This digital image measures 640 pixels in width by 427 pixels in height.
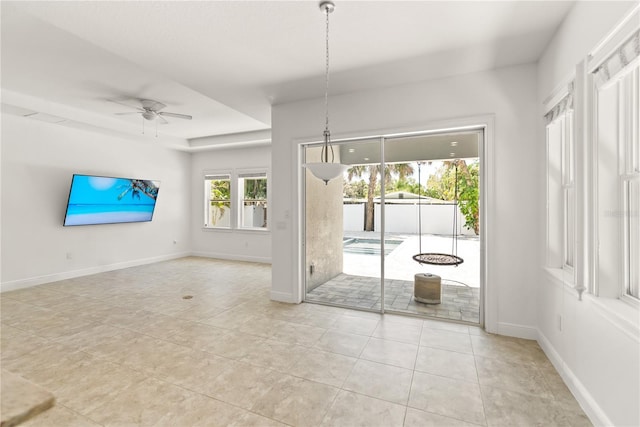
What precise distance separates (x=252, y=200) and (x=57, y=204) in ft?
12.1

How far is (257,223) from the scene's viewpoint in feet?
24.3

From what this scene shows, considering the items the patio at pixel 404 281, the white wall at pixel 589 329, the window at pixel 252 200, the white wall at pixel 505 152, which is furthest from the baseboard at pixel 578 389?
the window at pixel 252 200

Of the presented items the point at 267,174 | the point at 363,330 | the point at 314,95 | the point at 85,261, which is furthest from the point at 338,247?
the point at 85,261

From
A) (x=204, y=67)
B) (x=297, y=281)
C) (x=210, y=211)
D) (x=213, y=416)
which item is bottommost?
(x=213, y=416)

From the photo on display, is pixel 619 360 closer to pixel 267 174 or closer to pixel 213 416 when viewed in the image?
pixel 213 416

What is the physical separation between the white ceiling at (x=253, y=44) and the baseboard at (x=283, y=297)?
272 centimetres

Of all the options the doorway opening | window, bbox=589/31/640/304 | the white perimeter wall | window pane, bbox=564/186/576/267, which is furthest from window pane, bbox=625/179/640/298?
the white perimeter wall

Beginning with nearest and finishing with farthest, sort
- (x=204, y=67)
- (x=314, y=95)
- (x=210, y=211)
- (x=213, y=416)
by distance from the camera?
(x=213, y=416)
(x=204, y=67)
(x=314, y=95)
(x=210, y=211)

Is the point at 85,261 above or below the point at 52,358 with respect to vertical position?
above

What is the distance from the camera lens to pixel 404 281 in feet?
16.2

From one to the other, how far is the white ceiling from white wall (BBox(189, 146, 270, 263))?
3.04m

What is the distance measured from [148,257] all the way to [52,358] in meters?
4.61

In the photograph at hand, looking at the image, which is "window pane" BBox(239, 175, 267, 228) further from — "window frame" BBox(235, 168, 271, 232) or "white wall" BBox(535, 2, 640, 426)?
"white wall" BBox(535, 2, 640, 426)

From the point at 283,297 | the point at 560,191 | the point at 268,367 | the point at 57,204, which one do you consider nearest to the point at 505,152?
the point at 560,191
